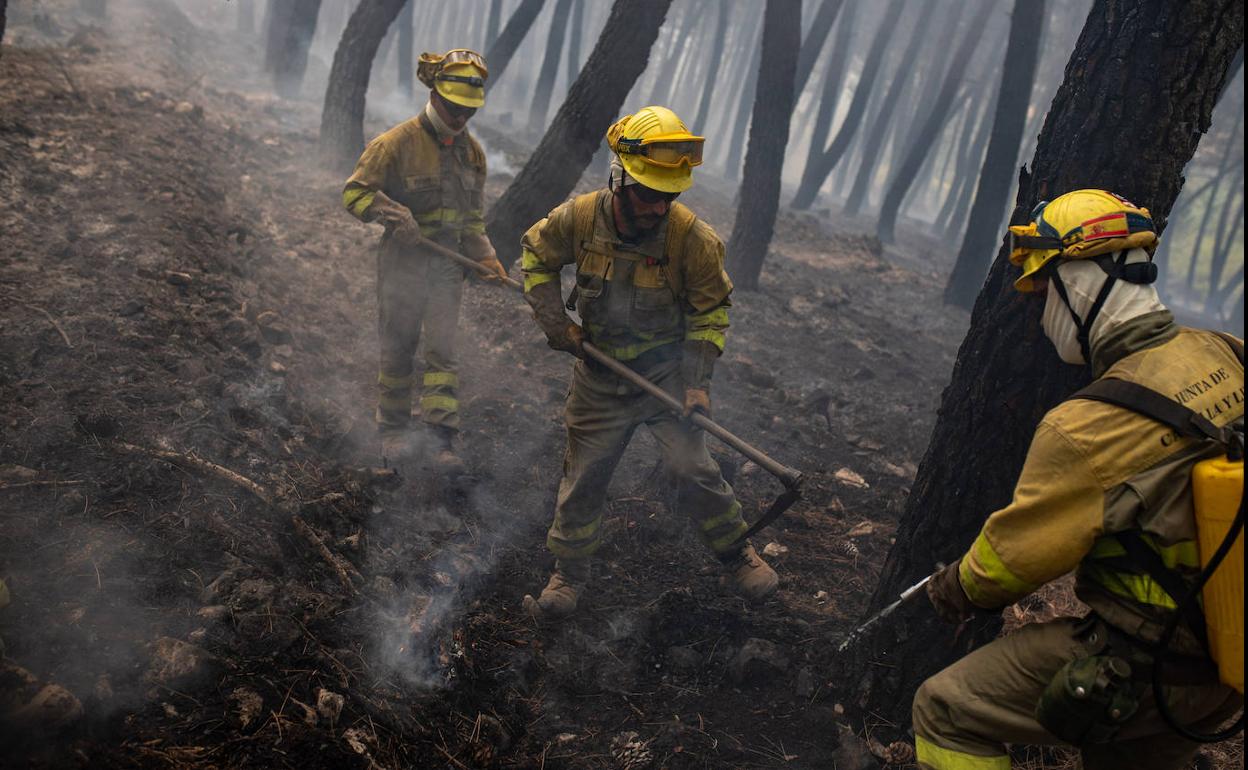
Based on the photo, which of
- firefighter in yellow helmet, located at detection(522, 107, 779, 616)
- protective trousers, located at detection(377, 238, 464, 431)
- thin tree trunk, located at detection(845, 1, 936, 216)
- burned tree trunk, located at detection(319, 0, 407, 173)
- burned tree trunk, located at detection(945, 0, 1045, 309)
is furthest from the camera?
thin tree trunk, located at detection(845, 1, 936, 216)

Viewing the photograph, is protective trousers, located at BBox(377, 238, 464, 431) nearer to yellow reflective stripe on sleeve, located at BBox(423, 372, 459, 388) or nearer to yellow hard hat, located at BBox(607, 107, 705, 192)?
yellow reflective stripe on sleeve, located at BBox(423, 372, 459, 388)

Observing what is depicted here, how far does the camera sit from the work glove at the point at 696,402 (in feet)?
12.5

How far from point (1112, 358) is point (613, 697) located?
7.56 ft

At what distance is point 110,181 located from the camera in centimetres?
661

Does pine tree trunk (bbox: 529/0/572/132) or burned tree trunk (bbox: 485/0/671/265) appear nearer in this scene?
burned tree trunk (bbox: 485/0/671/265)

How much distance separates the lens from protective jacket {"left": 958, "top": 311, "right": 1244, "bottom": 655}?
2012 millimetres

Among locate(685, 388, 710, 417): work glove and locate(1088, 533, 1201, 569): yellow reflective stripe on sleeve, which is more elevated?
locate(1088, 533, 1201, 569): yellow reflective stripe on sleeve

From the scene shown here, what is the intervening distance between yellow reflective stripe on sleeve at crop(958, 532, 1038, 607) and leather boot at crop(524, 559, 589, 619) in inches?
76.8

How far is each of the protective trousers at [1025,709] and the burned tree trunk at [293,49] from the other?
50.6 ft

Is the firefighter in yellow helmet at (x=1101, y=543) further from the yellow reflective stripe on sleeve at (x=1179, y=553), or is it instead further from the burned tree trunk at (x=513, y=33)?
the burned tree trunk at (x=513, y=33)

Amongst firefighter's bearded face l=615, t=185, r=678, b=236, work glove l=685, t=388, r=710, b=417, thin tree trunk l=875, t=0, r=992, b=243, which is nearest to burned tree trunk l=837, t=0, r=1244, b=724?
work glove l=685, t=388, r=710, b=417

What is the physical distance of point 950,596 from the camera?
2.48 m

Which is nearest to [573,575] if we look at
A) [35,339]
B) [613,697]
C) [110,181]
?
[613,697]

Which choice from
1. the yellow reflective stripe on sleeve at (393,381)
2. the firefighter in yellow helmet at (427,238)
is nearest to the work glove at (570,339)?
the firefighter in yellow helmet at (427,238)
